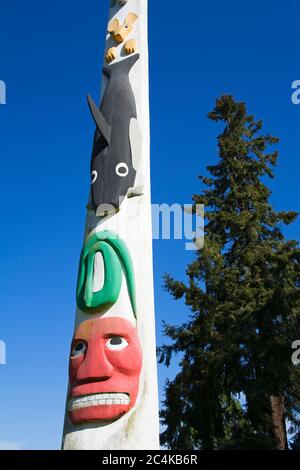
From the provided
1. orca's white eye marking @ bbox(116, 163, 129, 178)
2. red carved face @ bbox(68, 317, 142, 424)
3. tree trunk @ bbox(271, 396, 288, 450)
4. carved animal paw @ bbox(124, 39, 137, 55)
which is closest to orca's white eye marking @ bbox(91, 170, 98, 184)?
orca's white eye marking @ bbox(116, 163, 129, 178)

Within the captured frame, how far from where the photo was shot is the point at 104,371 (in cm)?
698

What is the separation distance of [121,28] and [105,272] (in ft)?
18.4

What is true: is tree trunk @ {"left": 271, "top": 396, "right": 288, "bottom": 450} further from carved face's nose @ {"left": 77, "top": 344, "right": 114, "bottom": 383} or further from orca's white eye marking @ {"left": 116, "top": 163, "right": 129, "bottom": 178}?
orca's white eye marking @ {"left": 116, "top": 163, "right": 129, "bottom": 178}

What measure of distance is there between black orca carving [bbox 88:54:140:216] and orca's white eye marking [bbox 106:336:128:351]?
2.20 m

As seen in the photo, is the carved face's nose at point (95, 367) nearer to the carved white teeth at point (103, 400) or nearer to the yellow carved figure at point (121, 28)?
the carved white teeth at point (103, 400)

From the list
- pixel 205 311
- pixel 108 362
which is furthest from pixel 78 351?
pixel 205 311

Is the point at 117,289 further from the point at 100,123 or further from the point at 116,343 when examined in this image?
the point at 100,123

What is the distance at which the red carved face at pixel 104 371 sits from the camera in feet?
22.7

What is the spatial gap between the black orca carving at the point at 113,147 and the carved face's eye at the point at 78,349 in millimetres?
2194

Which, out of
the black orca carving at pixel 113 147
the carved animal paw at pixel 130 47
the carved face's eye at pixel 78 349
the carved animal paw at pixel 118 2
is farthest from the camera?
the carved animal paw at pixel 118 2

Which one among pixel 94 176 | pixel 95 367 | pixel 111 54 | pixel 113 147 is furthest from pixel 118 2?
pixel 95 367

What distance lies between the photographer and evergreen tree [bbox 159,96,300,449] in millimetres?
12430

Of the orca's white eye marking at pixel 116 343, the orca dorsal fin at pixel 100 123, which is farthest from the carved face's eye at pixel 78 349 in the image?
the orca dorsal fin at pixel 100 123
